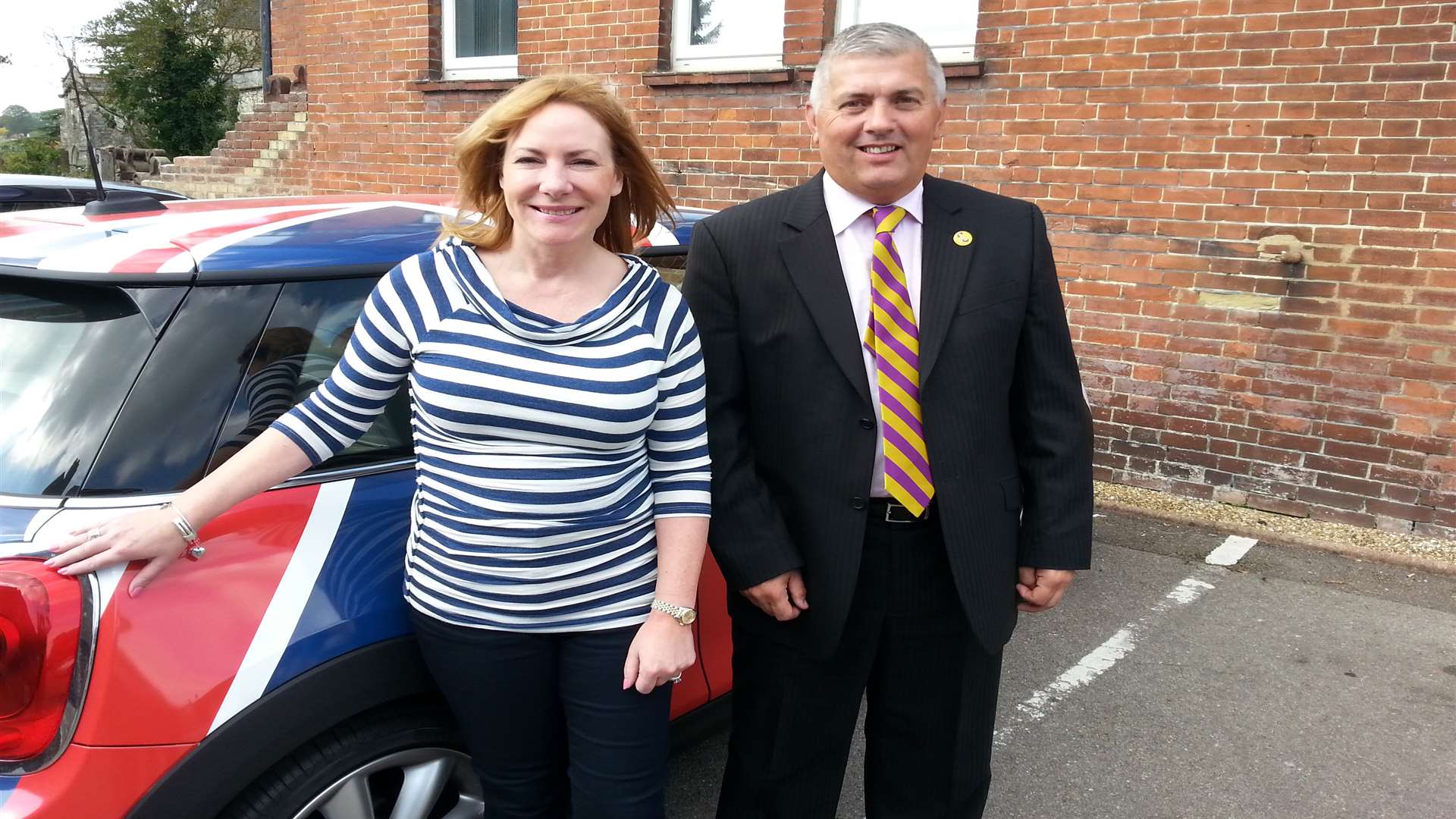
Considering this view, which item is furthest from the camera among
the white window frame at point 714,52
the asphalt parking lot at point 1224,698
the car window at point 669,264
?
the white window frame at point 714,52

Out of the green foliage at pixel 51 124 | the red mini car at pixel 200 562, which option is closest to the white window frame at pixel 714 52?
the red mini car at pixel 200 562

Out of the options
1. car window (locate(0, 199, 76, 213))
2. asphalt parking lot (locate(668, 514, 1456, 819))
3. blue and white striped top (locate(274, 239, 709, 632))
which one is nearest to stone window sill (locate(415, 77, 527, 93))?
car window (locate(0, 199, 76, 213))

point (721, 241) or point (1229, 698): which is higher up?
point (721, 241)

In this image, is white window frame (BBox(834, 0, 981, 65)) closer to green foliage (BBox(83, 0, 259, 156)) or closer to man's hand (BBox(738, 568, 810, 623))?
man's hand (BBox(738, 568, 810, 623))

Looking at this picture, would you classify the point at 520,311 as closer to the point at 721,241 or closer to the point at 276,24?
the point at 721,241

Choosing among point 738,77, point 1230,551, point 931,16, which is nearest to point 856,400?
point 1230,551

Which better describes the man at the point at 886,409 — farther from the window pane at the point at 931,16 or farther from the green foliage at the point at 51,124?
the green foliage at the point at 51,124

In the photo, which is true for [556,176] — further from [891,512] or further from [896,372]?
[891,512]

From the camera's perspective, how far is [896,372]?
1941mm

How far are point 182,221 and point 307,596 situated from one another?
2.75 ft

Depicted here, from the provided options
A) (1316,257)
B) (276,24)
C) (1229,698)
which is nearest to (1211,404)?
(1316,257)

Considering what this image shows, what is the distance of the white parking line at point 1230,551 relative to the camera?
15.7 ft

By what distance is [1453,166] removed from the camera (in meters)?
4.65

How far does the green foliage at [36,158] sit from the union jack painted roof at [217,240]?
75.6 ft
